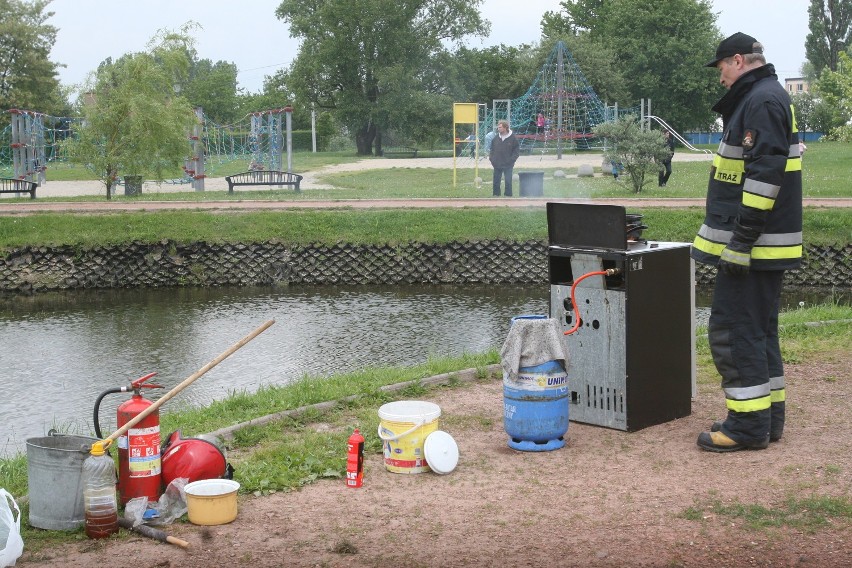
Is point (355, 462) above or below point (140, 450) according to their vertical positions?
below

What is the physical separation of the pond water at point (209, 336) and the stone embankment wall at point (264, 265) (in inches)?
19.7

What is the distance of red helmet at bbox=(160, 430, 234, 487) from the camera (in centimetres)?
551

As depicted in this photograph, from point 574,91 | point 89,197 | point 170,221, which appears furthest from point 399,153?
point 170,221

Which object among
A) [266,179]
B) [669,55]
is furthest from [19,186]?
[669,55]

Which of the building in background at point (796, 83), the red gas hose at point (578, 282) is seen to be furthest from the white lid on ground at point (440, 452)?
the building in background at point (796, 83)

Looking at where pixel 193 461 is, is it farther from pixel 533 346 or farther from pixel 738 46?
pixel 738 46

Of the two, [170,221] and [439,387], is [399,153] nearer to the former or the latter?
[170,221]

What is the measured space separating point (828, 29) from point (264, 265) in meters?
70.1

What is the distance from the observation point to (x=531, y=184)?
24.9 meters

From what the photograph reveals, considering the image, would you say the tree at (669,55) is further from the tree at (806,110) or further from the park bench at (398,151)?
the park bench at (398,151)

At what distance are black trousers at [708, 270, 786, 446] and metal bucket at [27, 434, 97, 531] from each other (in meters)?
3.54

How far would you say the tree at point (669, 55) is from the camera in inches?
2429

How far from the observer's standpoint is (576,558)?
15.3ft

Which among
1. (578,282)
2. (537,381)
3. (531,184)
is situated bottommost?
(537,381)
